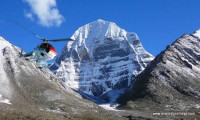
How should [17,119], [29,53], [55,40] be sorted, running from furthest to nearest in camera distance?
[17,119] → [29,53] → [55,40]

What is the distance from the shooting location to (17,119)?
176250 mm

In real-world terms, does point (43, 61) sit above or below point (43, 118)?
below

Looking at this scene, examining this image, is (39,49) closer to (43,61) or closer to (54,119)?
(43,61)

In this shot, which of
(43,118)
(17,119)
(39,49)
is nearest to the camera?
(39,49)

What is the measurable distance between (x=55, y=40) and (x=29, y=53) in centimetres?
1303

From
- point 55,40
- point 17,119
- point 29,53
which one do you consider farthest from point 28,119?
point 55,40

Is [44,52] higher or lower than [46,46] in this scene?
lower

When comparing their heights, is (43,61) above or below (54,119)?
below

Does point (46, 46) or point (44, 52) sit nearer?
point (46, 46)

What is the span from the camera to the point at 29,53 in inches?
3031

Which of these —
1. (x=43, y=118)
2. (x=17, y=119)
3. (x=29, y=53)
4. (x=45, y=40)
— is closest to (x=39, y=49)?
(x=45, y=40)

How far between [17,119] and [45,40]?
114m

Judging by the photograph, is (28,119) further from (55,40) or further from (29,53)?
(55,40)

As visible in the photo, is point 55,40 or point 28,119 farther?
point 28,119
